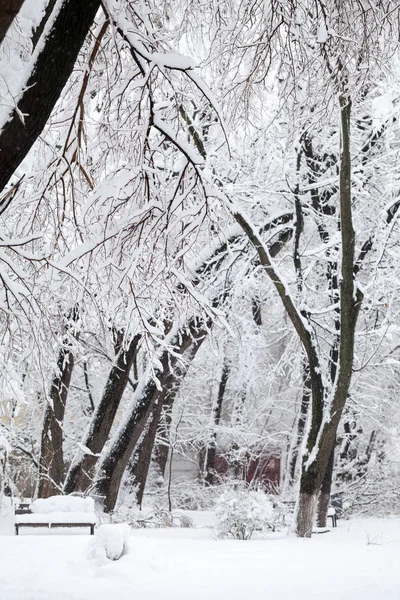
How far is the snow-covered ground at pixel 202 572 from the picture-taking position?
17.2 feet

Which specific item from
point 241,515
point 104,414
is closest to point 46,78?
point 104,414

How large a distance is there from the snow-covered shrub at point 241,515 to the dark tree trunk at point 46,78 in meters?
9.62

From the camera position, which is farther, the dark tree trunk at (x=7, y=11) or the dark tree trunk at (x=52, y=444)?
the dark tree trunk at (x=52, y=444)

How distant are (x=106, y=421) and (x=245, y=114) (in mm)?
6333

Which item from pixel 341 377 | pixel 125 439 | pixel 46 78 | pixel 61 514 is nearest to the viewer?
pixel 46 78

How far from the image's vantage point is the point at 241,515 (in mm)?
11875

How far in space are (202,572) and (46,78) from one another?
4.50m

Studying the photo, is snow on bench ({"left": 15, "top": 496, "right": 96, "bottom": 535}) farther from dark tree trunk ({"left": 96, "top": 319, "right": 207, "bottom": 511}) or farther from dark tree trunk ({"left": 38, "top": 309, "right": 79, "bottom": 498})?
dark tree trunk ({"left": 38, "top": 309, "right": 79, "bottom": 498})

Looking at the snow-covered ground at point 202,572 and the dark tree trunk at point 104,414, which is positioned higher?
the dark tree trunk at point 104,414

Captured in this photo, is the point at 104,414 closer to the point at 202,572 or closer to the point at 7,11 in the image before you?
the point at 202,572

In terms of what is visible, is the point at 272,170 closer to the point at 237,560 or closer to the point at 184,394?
the point at 237,560

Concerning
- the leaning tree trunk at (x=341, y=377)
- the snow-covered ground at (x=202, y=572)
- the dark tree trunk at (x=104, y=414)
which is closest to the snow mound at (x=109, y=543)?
the snow-covered ground at (x=202, y=572)

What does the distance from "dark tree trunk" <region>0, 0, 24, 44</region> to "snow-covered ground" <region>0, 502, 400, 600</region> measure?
3.93 meters

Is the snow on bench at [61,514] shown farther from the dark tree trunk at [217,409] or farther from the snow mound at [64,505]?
the dark tree trunk at [217,409]
